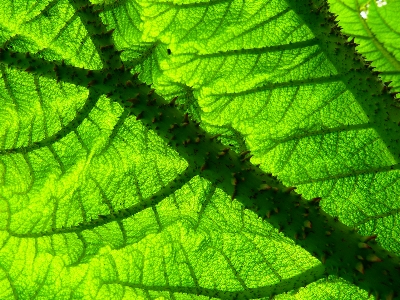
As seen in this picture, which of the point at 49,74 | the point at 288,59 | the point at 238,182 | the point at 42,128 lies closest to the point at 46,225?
the point at 42,128

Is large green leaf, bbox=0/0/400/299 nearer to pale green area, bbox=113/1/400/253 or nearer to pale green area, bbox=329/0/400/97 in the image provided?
pale green area, bbox=113/1/400/253

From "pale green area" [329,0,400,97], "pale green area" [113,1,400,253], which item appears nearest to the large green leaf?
"pale green area" [113,1,400,253]

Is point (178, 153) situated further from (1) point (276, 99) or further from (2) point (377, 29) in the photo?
(2) point (377, 29)

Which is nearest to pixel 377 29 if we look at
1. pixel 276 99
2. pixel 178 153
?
pixel 276 99

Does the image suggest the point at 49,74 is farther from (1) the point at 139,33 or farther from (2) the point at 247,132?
(2) the point at 247,132

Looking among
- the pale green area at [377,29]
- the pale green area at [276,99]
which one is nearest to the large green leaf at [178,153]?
the pale green area at [276,99]

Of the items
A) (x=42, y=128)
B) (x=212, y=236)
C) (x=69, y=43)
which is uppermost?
(x=69, y=43)

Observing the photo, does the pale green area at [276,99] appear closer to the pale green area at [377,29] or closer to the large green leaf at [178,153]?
the large green leaf at [178,153]

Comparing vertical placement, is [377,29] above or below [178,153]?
above

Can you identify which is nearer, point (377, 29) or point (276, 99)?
point (276, 99)
